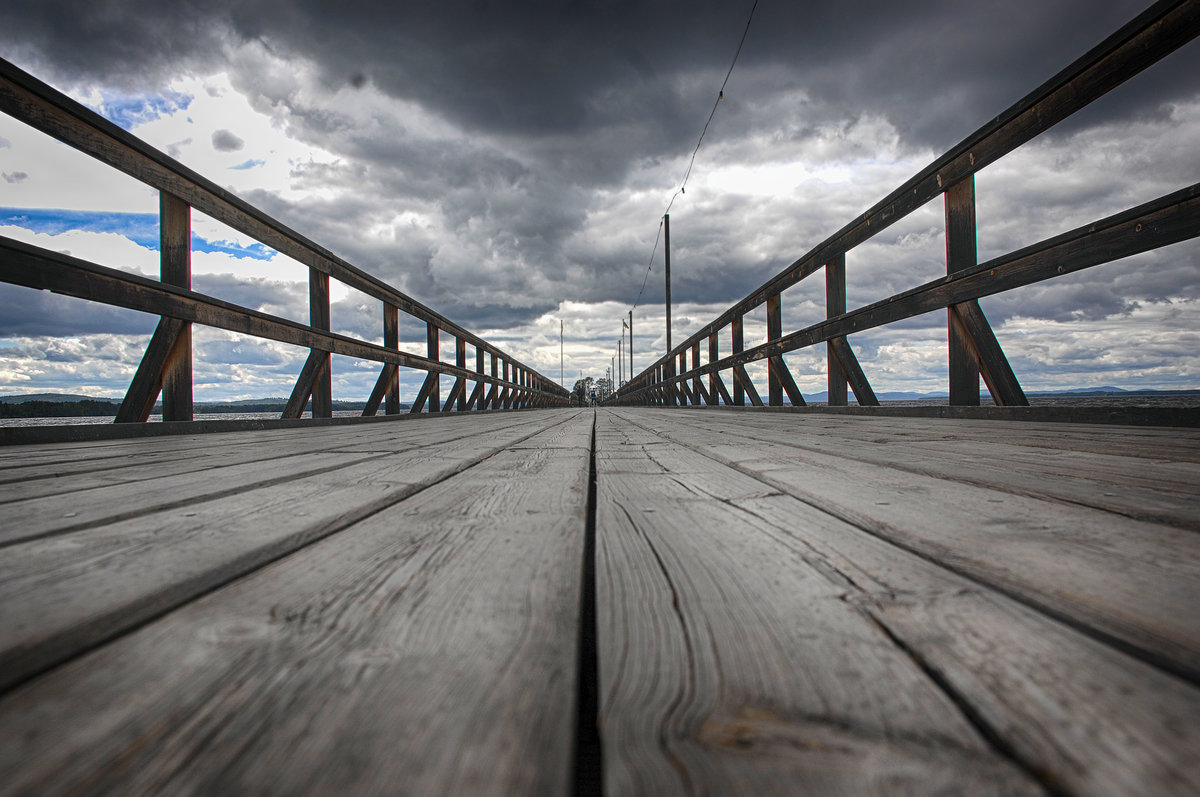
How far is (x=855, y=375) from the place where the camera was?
3.93m

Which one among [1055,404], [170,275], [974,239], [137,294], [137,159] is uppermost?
[137,159]

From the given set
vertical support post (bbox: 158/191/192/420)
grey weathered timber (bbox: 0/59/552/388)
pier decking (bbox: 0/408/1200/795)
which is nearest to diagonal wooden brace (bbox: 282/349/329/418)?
grey weathered timber (bbox: 0/59/552/388)

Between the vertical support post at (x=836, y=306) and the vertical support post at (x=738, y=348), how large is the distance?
2004mm

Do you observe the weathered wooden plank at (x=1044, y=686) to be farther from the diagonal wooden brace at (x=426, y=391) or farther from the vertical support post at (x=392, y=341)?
the diagonal wooden brace at (x=426, y=391)

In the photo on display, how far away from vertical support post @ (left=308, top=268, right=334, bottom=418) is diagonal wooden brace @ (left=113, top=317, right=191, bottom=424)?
122cm

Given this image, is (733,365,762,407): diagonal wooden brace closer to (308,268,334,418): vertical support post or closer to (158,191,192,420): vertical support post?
(308,268,334,418): vertical support post

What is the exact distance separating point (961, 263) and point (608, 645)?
318 cm

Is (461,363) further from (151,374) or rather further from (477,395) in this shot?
(151,374)

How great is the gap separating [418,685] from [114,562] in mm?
509

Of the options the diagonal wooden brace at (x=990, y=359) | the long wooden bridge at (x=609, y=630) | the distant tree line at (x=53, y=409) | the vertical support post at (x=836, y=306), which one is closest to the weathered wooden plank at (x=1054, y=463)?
the long wooden bridge at (x=609, y=630)

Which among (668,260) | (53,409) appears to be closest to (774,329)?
(53,409)

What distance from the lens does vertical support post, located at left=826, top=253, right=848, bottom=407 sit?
4.32 meters

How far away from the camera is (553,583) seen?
23.3 inches

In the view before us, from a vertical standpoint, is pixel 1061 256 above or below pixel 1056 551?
above
